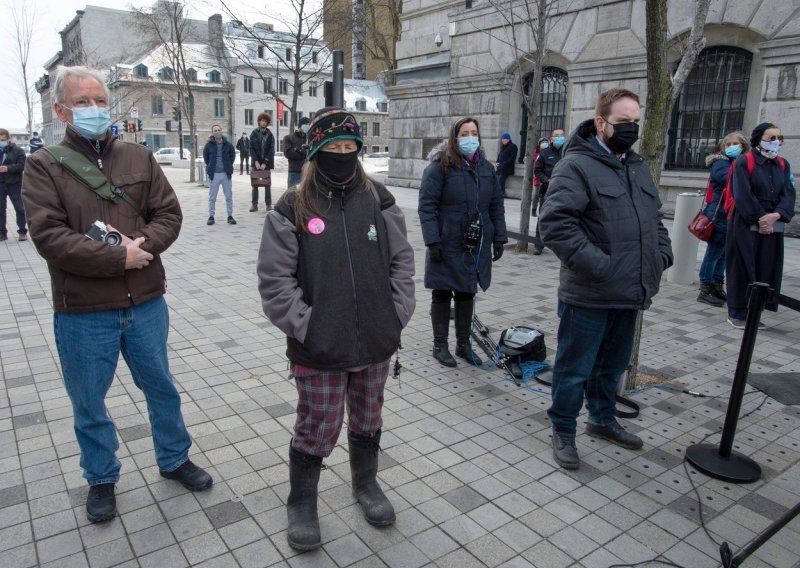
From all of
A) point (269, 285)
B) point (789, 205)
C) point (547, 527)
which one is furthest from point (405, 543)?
point (789, 205)

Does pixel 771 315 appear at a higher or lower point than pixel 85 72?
lower

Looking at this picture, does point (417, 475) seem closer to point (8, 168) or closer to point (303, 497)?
point (303, 497)

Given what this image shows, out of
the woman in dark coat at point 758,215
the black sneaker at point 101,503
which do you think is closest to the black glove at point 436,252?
the black sneaker at point 101,503

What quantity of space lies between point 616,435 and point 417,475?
135 centimetres

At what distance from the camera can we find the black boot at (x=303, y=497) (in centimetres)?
288

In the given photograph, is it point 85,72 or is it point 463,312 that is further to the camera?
point 463,312

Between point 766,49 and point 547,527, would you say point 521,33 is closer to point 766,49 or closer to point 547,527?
point 766,49

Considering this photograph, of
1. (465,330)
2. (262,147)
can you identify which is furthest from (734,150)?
(262,147)

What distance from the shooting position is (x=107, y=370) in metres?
3.01

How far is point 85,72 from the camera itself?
2910mm

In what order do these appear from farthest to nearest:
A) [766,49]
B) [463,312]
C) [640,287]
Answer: [766,49], [463,312], [640,287]

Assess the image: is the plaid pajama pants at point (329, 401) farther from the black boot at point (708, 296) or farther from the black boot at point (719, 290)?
the black boot at point (719, 290)

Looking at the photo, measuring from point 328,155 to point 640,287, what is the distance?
1946 mm

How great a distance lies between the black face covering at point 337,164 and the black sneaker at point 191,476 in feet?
5.86
